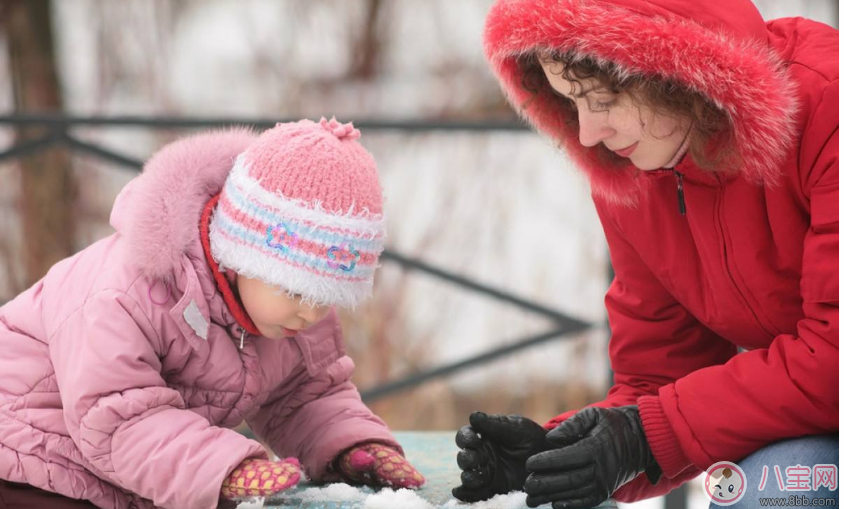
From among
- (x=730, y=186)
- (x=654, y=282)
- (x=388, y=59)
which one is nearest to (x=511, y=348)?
(x=654, y=282)

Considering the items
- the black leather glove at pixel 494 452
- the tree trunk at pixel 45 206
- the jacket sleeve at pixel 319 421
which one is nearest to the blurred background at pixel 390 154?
the tree trunk at pixel 45 206

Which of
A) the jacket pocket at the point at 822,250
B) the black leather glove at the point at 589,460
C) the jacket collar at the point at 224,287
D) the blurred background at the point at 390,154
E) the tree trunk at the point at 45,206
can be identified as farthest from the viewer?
the tree trunk at the point at 45,206

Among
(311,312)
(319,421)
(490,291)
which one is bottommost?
(490,291)

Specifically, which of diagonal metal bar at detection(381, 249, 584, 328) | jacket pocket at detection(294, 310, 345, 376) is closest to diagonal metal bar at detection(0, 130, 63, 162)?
diagonal metal bar at detection(381, 249, 584, 328)

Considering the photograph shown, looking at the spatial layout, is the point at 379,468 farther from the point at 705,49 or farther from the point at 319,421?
the point at 705,49

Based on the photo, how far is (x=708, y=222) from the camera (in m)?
1.57

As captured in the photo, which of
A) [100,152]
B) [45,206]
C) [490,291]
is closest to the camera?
[100,152]

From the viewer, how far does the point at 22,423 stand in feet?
5.09

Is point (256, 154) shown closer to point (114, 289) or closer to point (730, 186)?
point (114, 289)

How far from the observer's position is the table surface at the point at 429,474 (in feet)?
5.32

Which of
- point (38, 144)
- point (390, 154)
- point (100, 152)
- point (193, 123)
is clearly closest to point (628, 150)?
point (193, 123)

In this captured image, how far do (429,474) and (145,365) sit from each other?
59 centimetres

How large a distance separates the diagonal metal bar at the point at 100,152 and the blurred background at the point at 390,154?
2.91 feet

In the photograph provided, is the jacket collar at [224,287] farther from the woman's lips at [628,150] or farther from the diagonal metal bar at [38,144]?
→ the diagonal metal bar at [38,144]
